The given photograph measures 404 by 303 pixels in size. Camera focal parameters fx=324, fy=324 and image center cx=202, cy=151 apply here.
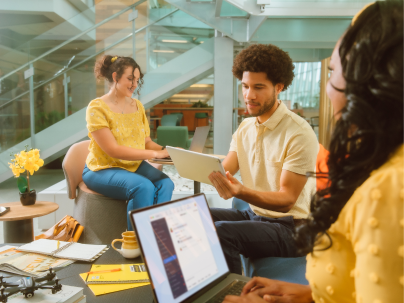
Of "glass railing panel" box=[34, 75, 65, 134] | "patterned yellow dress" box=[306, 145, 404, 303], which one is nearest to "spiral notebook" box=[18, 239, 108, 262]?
A: "patterned yellow dress" box=[306, 145, 404, 303]

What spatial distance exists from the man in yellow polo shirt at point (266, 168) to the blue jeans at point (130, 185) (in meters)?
0.65

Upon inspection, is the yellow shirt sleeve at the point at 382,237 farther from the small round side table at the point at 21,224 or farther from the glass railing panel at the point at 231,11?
the glass railing panel at the point at 231,11

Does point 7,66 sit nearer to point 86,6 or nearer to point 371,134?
point 86,6

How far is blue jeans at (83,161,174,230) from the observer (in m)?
2.24

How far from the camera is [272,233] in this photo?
147 cm

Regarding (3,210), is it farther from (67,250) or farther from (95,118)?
(67,250)

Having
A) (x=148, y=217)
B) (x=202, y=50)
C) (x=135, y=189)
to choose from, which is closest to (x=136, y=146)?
(x=135, y=189)

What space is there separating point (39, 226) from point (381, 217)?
3428mm

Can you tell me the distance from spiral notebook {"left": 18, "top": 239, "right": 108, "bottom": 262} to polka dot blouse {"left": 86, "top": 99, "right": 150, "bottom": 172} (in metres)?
1.08

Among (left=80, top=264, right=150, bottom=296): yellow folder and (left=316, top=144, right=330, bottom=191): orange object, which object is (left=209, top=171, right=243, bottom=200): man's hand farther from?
(left=80, top=264, right=150, bottom=296): yellow folder

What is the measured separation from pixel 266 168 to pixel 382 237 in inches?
47.1

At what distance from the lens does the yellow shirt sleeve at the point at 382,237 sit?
19.8 inches

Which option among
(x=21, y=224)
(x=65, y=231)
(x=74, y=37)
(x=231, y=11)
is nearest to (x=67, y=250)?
(x=65, y=231)

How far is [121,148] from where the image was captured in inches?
92.4
